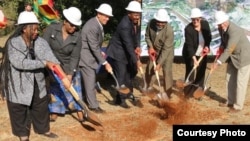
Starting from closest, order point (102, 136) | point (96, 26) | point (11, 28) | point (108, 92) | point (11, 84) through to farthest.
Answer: point (11, 84), point (102, 136), point (96, 26), point (108, 92), point (11, 28)

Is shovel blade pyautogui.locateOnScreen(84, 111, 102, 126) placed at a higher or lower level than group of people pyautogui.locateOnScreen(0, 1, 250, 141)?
lower

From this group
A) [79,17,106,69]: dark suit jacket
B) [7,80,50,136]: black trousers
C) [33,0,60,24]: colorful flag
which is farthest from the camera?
[33,0,60,24]: colorful flag

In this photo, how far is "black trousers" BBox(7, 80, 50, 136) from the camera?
558 cm

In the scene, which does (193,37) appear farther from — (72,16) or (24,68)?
(24,68)

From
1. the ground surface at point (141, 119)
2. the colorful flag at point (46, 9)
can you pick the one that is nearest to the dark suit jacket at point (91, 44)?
the ground surface at point (141, 119)

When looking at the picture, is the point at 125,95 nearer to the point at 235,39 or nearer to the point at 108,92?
the point at 108,92

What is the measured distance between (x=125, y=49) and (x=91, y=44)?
0.76 meters

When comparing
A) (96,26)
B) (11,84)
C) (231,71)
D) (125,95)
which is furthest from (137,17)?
(11,84)

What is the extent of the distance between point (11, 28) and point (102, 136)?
30.2ft

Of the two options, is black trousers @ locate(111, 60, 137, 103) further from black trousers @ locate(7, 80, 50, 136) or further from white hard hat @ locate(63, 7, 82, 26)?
black trousers @ locate(7, 80, 50, 136)

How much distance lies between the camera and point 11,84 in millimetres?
5426

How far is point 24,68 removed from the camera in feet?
17.3

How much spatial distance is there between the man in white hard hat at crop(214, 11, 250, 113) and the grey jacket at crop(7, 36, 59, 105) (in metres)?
2.94

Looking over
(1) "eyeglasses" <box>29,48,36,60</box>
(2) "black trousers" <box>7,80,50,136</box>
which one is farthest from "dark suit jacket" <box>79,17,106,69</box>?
(1) "eyeglasses" <box>29,48,36,60</box>
